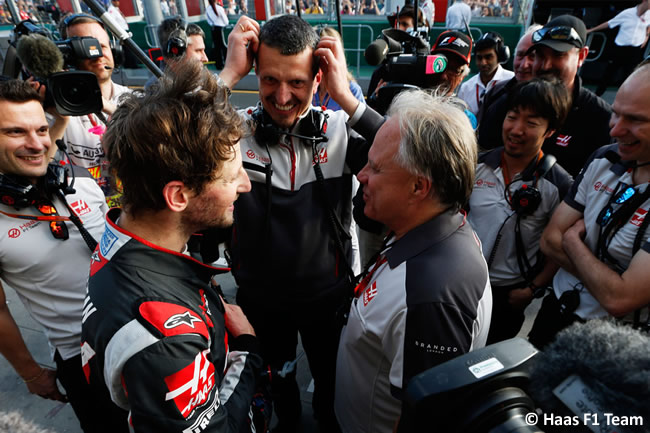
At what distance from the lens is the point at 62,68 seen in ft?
7.87

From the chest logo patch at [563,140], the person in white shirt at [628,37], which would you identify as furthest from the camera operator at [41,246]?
the person in white shirt at [628,37]

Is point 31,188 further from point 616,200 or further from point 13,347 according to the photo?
point 616,200

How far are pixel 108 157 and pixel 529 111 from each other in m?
2.07

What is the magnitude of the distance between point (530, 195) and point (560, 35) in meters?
1.46

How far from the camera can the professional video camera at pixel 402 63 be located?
223 centimetres

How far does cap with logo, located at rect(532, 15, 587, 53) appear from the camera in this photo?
2500 millimetres

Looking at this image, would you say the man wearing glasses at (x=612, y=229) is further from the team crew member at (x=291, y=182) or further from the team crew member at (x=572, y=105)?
the team crew member at (x=291, y=182)

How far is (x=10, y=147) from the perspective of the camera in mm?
1596

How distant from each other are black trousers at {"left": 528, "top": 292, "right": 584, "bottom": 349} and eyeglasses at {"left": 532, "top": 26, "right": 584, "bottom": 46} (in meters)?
1.85

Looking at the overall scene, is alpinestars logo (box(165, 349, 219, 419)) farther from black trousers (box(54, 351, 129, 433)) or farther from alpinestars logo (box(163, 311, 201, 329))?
black trousers (box(54, 351, 129, 433))

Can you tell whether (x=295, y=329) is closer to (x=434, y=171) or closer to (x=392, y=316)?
(x=392, y=316)

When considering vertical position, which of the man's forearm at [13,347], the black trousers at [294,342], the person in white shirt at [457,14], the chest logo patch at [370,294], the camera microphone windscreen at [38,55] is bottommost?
the black trousers at [294,342]

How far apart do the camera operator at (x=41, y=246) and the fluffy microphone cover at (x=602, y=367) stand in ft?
5.45

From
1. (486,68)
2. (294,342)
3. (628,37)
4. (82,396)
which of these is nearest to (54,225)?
(82,396)
